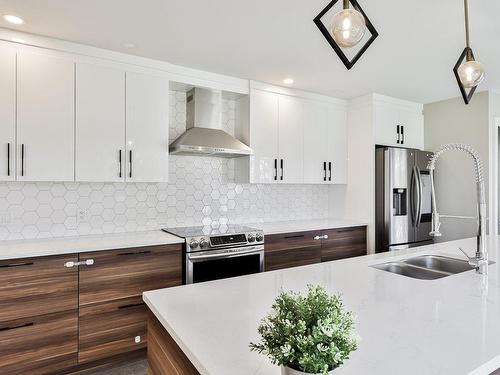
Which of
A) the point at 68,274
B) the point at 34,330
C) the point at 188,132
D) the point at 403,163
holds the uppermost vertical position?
the point at 188,132

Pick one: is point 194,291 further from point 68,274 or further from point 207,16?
point 207,16

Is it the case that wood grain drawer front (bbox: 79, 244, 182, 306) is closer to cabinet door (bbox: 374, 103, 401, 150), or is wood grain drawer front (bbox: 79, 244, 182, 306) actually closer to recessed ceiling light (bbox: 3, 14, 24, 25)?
recessed ceiling light (bbox: 3, 14, 24, 25)

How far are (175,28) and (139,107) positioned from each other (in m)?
0.84

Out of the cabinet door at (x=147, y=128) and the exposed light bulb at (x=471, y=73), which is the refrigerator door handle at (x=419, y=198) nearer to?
the exposed light bulb at (x=471, y=73)

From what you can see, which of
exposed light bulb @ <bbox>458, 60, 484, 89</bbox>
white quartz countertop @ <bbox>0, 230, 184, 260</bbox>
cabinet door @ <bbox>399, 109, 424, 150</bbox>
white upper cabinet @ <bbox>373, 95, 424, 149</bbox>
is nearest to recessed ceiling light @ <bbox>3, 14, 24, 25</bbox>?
white quartz countertop @ <bbox>0, 230, 184, 260</bbox>

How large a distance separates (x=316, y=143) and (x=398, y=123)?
115 cm

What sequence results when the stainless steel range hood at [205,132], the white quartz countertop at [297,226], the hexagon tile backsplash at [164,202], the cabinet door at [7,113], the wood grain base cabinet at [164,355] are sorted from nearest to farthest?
the wood grain base cabinet at [164,355]
the cabinet door at [7,113]
the hexagon tile backsplash at [164,202]
the stainless steel range hood at [205,132]
the white quartz countertop at [297,226]

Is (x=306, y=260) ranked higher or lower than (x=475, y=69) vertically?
lower

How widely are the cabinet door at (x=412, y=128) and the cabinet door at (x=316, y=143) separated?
102 cm

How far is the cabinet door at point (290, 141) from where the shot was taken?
3801mm

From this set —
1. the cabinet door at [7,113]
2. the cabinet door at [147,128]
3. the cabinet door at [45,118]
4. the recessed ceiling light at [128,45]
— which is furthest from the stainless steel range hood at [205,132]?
the cabinet door at [7,113]

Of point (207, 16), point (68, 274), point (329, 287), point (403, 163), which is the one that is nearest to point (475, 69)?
point (329, 287)

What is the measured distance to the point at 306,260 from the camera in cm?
355

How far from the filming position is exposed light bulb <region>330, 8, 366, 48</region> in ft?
4.02
